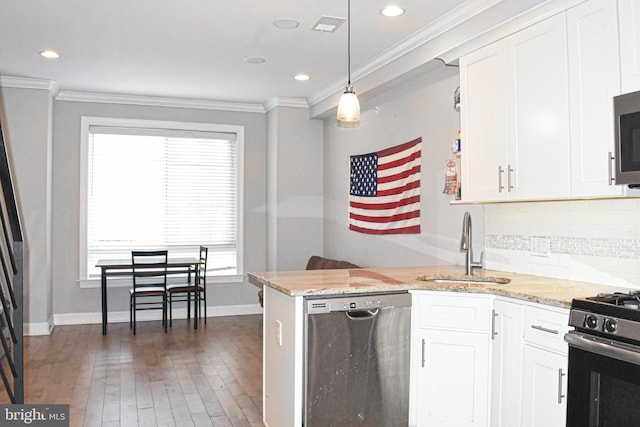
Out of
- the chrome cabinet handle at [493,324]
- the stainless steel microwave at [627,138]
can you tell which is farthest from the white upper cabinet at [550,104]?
the chrome cabinet handle at [493,324]

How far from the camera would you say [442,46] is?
404cm

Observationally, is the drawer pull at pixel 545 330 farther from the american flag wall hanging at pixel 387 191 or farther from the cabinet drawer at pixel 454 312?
the american flag wall hanging at pixel 387 191

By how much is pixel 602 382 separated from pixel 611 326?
0.24 metres

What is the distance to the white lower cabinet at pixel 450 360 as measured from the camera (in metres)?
2.95

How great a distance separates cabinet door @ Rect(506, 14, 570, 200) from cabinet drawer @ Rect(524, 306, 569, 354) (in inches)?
26.0

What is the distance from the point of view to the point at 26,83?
5953 millimetres

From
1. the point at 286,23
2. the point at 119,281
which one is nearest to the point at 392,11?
the point at 286,23

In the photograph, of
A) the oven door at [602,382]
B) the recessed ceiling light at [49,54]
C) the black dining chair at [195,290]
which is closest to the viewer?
the oven door at [602,382]

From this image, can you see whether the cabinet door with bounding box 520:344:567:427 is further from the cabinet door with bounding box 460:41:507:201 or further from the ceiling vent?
the ceiling vent

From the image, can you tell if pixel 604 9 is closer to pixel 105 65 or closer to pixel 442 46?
pixel 442 46

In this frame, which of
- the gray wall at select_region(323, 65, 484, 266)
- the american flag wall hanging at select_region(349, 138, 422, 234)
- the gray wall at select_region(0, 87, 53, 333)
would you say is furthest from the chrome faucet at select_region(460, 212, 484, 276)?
the gray wall at select_region(0, 87, 53, 333)

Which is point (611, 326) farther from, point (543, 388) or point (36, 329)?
point (36, 329)

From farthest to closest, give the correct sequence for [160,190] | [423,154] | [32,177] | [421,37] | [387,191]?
[160,190] < [32,177] < [387,191] < [423,154] < [421,37]

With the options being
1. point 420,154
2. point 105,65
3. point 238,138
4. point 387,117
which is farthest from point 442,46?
point 238,138
